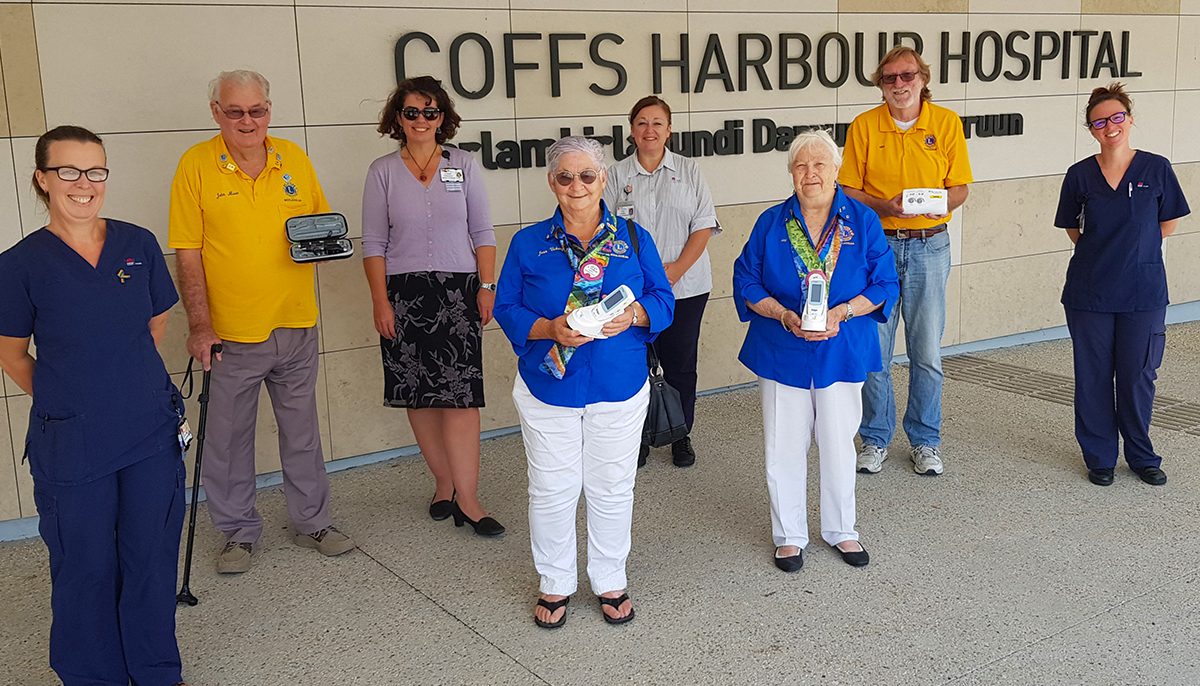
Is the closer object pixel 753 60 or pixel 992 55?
pixel 753 60

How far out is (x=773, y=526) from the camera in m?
4.12

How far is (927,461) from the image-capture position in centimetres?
510

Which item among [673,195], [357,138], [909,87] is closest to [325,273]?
[357,138]

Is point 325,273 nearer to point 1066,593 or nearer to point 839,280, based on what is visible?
point 839,280

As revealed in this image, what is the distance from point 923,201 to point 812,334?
1.31 meters

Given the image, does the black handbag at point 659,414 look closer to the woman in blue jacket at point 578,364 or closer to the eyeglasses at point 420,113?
the woman in blue jacket at point 578,364

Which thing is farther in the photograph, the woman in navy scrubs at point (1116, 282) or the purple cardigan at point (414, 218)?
the woman in navy scrubs at point (1116, 282)

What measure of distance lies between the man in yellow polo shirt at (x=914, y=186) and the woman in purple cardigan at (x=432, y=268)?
1790mm

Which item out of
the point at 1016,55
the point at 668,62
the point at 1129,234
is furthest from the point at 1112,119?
the point at 1016,55

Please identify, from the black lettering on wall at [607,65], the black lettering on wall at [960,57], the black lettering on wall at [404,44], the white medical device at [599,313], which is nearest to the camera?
the white medical device at [599,313]

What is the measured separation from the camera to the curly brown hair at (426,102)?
4293 millimetres

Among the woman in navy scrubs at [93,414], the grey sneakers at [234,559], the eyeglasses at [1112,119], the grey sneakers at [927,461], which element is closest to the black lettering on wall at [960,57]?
the eyeglasses at [1112,119]

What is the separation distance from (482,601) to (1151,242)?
10.7ft

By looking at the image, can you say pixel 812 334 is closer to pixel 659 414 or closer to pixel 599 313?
pixel 659 414
